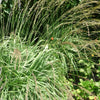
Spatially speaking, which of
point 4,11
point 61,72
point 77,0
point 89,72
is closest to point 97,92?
point 89,72

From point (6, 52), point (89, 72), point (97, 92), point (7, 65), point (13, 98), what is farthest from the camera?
point (89, 72)

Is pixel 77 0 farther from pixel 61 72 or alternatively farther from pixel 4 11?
pixel 61 72

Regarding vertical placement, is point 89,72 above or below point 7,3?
below

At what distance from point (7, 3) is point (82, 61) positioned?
66.0 inches

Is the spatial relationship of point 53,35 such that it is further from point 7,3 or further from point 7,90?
point 7,90

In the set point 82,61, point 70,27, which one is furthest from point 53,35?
point 82,61

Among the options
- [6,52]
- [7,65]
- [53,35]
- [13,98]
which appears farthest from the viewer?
[53,35]

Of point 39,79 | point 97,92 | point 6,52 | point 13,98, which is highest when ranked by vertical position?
point 6,52

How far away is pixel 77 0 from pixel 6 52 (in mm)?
1882

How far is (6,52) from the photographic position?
2.36 metres

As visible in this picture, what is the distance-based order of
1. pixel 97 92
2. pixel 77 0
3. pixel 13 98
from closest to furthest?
1. pixel 13 98
2. pixel 97 92
3. pixel 77 0

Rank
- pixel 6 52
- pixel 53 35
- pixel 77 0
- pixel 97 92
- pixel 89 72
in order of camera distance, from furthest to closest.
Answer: pixel 77 0 → pixel 53 35 → pixel 89 72 → pixel 97 92 → pixel 6 52

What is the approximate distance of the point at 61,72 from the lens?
102 inches

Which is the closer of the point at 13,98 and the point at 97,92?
the point at 13,98
